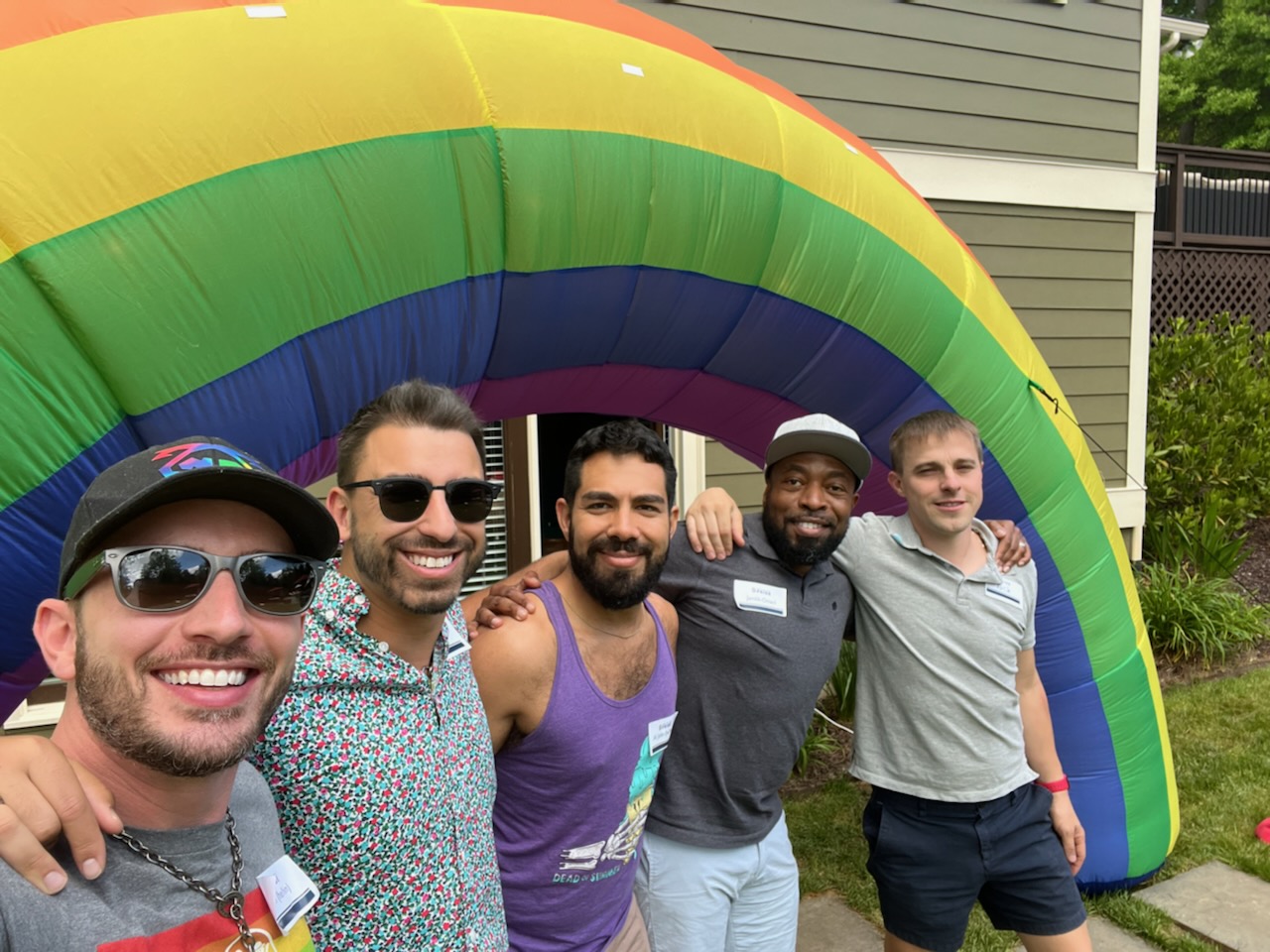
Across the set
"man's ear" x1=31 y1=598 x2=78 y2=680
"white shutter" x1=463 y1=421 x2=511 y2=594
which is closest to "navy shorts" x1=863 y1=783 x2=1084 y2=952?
"man's ear" x1=31 y1=598 x2=78 y2=680

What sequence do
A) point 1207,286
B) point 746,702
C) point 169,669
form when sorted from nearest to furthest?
1. point 169,669
2. point 746,702
3. point 1207,286

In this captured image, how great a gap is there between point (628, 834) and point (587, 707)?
0.37 metres

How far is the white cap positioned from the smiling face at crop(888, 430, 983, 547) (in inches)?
10.1

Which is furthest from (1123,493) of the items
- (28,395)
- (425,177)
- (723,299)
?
(28,395)

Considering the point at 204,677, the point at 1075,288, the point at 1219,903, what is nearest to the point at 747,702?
the point at 204,677

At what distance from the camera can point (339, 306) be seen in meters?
1.82

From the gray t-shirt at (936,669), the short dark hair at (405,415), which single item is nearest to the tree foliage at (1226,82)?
the gray t-shirt at (936,669)

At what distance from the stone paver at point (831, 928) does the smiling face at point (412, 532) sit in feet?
8.31

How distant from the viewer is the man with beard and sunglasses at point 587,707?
1.96 metres

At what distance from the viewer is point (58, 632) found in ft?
3.59

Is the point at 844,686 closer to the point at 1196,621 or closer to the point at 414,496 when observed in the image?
the point at 1196,621

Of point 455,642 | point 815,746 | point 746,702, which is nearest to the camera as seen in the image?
point 455,642

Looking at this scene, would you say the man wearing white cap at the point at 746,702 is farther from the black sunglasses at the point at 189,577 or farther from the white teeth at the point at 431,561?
the black sunglasses at the point at 189,577

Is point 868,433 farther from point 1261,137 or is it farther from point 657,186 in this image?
point 1261,137
